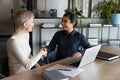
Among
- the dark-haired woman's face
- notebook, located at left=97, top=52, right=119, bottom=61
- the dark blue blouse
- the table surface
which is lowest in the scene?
the table surface

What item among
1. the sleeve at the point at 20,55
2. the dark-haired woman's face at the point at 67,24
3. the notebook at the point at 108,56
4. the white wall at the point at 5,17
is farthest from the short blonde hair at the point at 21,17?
the white wall at the point at 5,17

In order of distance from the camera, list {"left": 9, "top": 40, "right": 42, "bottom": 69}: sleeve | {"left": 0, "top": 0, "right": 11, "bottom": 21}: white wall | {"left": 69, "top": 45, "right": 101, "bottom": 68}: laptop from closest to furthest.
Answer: {"left": 69, "top": 45, "right": 101, "bottom": 68}: laptop
{"left": 9, "top": 40, "right": 42, "bottom": 69}: sleeve
{"left": 0, "top": 0, "right": 11, "bottom": 21}: white wall

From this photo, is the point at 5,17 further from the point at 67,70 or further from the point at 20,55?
the point at 67,70

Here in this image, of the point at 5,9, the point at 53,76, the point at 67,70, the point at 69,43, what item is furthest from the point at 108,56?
the point at 5,9

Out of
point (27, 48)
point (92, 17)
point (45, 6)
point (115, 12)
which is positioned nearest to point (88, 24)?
point (92, 17)

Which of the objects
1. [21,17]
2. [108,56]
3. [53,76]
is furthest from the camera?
[108,56]

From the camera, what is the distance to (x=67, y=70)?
1784mm

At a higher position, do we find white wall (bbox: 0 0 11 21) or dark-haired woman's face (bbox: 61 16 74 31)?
white wall (bbox: 0 0 11 21)

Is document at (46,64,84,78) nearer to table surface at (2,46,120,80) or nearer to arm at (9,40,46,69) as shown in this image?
table surface at (2,46,120,80)

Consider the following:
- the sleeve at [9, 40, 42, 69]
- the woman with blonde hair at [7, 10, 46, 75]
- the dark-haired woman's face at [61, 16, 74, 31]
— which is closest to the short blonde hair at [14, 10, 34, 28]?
the woman with blonde hair at [7, 10, 46, 75]

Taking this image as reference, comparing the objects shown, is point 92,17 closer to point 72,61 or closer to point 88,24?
point 88,24

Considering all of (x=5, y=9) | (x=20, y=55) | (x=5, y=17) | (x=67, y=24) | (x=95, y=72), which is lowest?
(x=95, y=72)

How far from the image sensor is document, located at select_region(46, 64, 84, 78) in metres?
1.71

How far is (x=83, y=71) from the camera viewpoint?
180 cm
